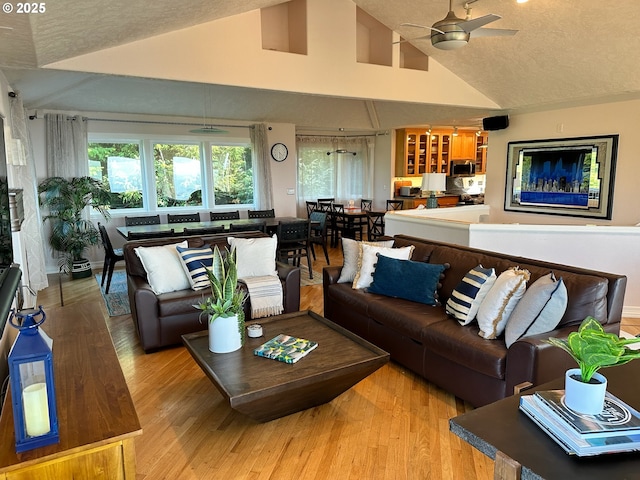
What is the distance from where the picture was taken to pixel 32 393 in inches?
52.1

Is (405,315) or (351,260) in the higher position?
(351,260)

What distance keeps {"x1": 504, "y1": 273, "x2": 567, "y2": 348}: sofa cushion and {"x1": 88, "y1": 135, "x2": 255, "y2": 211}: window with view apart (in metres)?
6.52

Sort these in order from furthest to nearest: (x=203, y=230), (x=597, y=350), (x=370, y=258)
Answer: (x=203, y=230)
(x=370, y=258)
(x=597, y=350)

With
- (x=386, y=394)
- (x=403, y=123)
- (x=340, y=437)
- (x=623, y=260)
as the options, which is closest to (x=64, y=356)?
(x=340, y=437)

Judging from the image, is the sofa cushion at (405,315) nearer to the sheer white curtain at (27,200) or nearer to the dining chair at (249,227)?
the dining chair at (249,227)

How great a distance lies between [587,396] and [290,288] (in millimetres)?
3260

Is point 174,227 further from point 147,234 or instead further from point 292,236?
point 292,236

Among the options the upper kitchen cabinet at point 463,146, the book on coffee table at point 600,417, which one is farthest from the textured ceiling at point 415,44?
the book on coffee table at point 600,417

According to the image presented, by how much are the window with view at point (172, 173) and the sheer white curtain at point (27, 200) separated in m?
1.69

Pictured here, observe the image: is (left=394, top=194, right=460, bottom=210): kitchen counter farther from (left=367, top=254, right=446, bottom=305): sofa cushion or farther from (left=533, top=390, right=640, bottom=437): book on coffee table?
(left=533, top=390, right=640, bottom=437): book on coffee table

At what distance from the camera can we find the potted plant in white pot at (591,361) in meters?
1.03

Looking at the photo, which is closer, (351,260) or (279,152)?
(351,260)

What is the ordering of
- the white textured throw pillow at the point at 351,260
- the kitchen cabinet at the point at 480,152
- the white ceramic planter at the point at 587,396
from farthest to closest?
the kitchen cabinet at the point at 480,152 < the white textured throw pillow at the point at 351,260 < the white ceramic planter at the point at 587,396

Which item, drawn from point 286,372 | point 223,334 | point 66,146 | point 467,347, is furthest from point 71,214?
point 467,347
